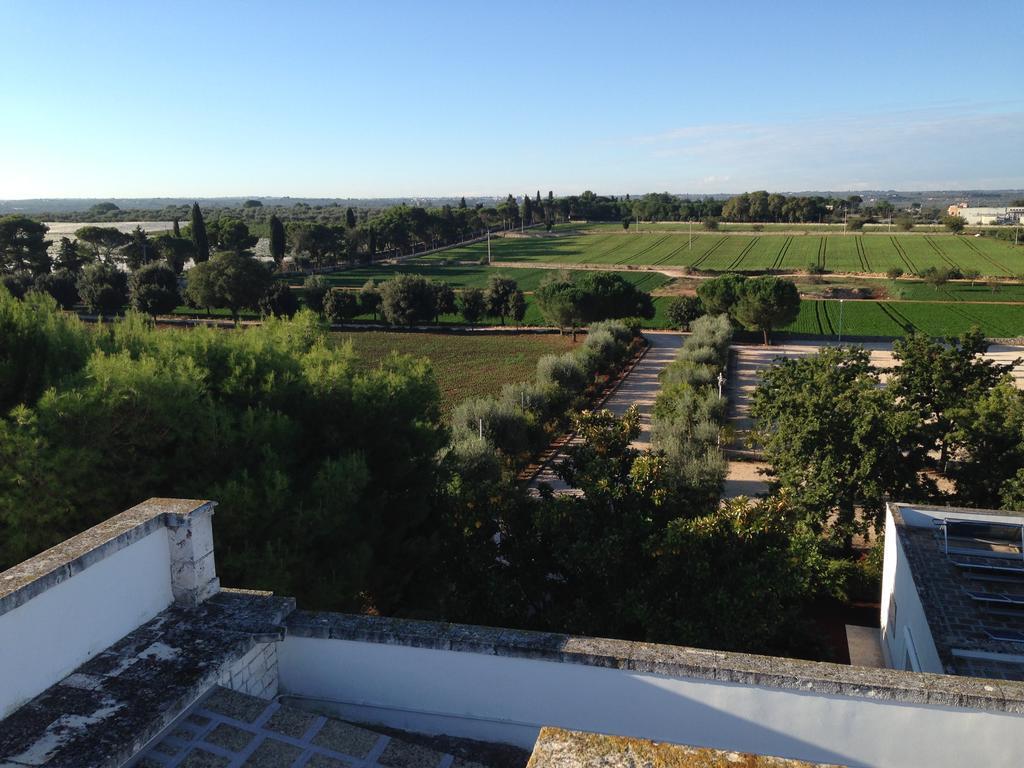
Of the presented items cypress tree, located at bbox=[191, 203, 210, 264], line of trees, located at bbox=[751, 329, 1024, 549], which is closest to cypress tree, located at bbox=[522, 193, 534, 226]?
cypress tree, located at bbox=[191, 203, 210, 264]

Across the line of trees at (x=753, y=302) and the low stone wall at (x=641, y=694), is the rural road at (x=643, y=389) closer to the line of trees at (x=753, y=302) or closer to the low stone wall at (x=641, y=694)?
the line of trees at (x=753, y=302)

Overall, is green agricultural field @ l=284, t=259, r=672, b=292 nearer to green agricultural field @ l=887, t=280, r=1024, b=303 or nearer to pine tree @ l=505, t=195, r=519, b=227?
green agricultural field @ l=887, t=280, r=1024, b=303

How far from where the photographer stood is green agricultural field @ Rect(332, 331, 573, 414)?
33.4m

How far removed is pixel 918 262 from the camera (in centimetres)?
8550

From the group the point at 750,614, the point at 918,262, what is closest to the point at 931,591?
the point at 750,614

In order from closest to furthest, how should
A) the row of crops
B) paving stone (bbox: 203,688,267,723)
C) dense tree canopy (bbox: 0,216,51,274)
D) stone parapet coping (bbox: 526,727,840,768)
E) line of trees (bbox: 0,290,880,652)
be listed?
stone parapet coping (bbox: 526,727,840,768) < paving stone (bbox: 203,688,267,723) < line of trees (bbox: 0,290,880,652) < dense tree canopy (bbox: 0,216,51,274) < the row of crops

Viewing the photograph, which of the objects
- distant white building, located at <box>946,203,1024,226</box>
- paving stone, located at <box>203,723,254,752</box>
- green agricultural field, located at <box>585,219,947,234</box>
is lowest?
paving stone, located at <box>203,723,254,752</box>

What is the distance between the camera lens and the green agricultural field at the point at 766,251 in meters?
85.6

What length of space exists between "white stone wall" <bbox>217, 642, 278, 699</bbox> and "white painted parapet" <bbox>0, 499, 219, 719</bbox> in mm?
684

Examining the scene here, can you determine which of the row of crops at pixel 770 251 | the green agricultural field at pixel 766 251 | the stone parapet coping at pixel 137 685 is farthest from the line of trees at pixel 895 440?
the green agricultural field at pixel 766 251

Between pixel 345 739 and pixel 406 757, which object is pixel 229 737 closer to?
pixel 345 739

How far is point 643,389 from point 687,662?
2975 centimetres

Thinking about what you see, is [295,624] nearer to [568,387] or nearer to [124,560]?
[124,560]

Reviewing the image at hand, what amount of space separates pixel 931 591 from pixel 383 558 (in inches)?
283
